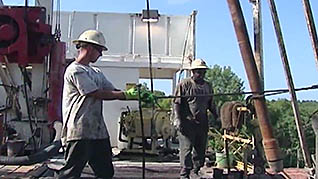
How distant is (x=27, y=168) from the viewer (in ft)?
→ 21.8

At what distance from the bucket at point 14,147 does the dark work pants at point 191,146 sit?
6.51ft

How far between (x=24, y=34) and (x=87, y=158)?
303cm

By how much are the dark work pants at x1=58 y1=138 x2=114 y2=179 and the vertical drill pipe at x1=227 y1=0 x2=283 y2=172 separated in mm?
2113

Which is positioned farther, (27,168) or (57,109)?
(57,109)

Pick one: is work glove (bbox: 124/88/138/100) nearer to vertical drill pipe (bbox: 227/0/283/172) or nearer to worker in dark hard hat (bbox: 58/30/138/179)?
worker in dark hard hat (bbox: 58/30/138/179)

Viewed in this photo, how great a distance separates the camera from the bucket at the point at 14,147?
6904mm

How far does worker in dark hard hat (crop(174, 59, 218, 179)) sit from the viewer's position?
20.9 ft

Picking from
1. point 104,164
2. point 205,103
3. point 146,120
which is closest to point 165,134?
point 146,120

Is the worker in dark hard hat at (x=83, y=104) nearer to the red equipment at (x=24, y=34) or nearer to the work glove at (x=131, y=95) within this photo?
the work glove at (x=131, y=95)

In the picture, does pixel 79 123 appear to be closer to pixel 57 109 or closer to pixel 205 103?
pixel 205 103

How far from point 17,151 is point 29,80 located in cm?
111

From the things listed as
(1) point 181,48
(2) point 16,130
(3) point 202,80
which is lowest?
(2) point 16,130

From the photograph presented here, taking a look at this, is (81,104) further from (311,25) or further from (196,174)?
(196,174)

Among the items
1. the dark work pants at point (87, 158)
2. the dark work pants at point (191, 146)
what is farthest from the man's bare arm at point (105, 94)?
the dark work pants at point (191, 146)
